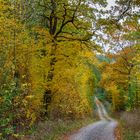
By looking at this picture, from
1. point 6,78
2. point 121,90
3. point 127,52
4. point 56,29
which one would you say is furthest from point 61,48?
point 121,90

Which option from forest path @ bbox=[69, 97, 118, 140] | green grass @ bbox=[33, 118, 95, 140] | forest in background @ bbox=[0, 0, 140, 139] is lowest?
forest path @ bbox=[69, 97, 118, 140]

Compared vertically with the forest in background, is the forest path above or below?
below

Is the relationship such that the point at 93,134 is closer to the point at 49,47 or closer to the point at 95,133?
the point at 95,133

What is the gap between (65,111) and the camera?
25.9 m

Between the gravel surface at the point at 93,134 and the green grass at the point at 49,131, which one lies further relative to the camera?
the gravel surface at the point at 93,134

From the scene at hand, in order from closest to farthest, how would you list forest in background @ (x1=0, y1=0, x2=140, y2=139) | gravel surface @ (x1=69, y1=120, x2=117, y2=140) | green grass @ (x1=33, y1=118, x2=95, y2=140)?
forest in background @ (x1=0, y1=0, x2=140, y2=139)
green grass @ (x1=33, y1=118, x2=95, y2=140)
gravel surface @ (x1=69, y1=120, x2=117, y2=140)

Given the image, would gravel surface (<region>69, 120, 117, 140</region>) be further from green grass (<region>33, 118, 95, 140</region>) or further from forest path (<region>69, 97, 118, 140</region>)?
green grass (<region>33, 118, 95, 140</region>)

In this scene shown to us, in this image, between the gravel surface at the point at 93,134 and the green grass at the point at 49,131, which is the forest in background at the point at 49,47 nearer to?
the green grass at the point at 49,131

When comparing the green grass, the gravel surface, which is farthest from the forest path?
the green grass

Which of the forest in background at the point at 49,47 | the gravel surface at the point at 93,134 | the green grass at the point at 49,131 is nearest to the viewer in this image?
the forest in background at the point at 49,47

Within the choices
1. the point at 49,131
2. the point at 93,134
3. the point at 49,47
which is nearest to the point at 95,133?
the point at 93,134

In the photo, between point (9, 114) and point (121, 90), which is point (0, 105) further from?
point (121, 90)

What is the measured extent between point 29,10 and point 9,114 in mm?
6212

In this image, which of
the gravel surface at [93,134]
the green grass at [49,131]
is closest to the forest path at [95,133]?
the gravel surface at [93,134]
